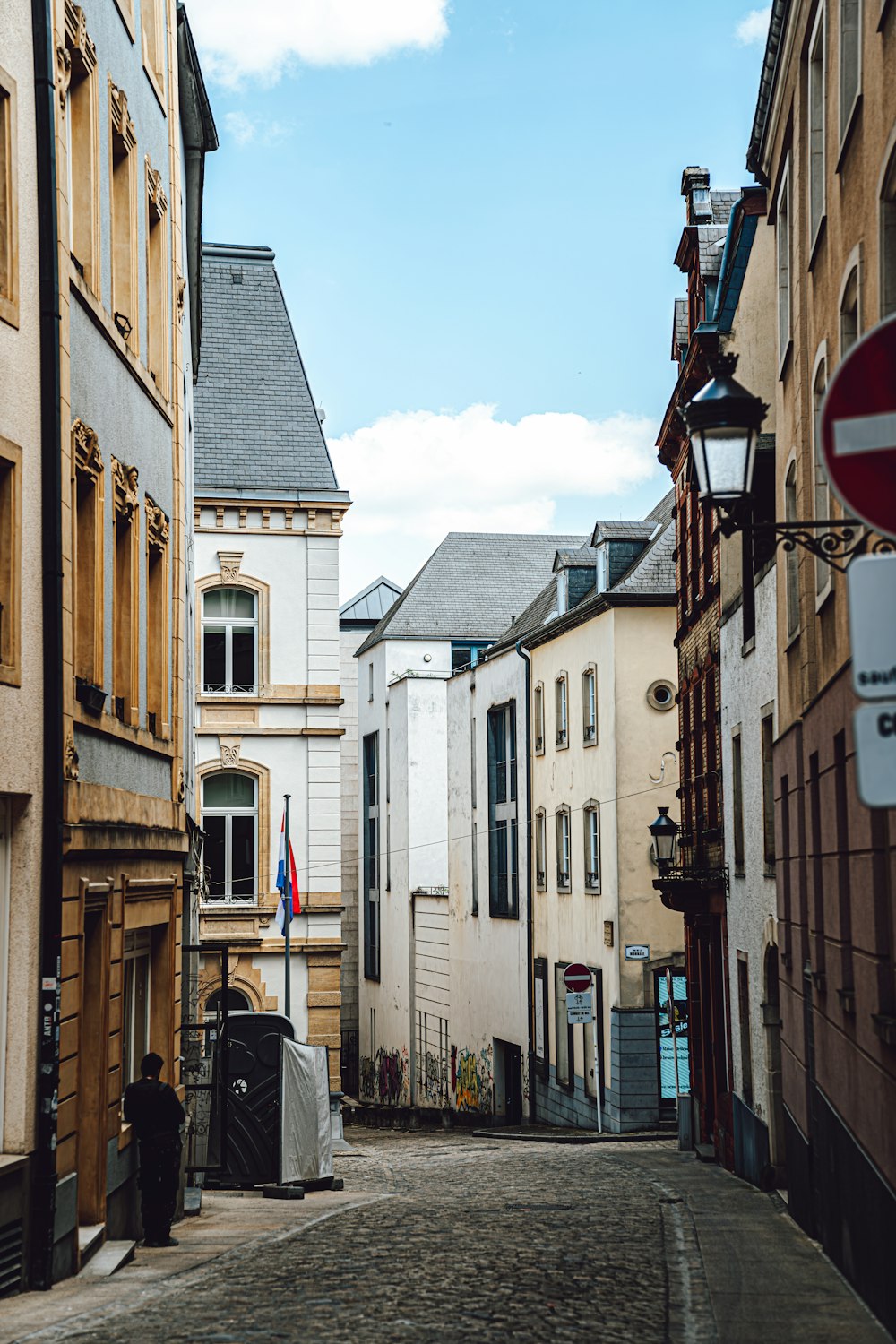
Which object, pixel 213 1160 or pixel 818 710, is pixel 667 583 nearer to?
pixel 213 1160

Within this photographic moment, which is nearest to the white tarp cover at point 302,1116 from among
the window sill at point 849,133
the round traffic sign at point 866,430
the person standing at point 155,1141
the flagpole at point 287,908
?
the person standing at point 155,1141

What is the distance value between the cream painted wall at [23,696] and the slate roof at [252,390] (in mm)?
24178

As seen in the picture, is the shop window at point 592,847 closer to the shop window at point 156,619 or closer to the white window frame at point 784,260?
the shop window at point 156,619

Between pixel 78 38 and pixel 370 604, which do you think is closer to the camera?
pixel 78 38

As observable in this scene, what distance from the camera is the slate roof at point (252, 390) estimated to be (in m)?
36.7

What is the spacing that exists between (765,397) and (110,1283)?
1623cm

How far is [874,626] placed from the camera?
459 centimetres

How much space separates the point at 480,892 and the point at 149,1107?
1299 inches

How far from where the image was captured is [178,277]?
19891mm

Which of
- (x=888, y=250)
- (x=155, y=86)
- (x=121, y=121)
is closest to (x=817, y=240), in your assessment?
(x=888, y=250)

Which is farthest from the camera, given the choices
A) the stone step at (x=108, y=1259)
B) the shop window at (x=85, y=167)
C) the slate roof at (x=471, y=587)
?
the slate roof at (x=471, y=587)

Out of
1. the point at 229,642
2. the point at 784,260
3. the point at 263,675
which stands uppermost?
the point at 784,260

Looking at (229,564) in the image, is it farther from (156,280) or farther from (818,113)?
(818,113)

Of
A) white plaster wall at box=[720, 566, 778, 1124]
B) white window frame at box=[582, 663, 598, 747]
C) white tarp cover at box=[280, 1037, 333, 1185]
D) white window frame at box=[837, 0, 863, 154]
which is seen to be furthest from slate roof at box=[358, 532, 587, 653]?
white window frame at box=[837, 0, 863, 154]
